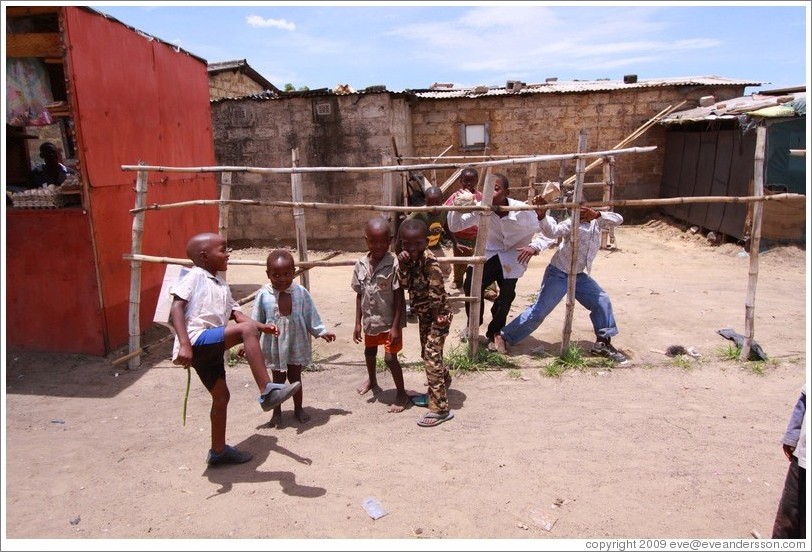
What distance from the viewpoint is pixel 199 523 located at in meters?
2.78

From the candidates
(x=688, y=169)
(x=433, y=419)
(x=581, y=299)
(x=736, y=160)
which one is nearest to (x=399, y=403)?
(x=433, y=419)

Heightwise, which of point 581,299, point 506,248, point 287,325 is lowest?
point 581,299

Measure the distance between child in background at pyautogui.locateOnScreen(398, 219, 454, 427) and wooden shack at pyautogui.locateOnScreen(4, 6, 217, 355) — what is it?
2912 mm

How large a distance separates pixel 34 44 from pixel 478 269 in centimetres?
412

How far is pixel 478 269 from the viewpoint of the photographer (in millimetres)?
4562

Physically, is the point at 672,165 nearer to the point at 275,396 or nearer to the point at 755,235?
the point at 755,235

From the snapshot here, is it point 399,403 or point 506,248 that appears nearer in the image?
point 399,403

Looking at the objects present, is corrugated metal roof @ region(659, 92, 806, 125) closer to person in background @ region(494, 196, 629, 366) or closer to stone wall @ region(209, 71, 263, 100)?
person in background @ region(494, 196, 629, 366)

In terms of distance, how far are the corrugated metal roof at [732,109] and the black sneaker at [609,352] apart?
18.2 feet

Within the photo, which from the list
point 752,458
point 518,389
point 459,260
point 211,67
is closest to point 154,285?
point 459,260

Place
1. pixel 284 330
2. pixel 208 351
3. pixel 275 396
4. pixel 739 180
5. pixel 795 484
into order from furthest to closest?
pixel 739 180 → pixel 284 330 → pixel 208 351 → pixel 275 396 → pixel 795 484

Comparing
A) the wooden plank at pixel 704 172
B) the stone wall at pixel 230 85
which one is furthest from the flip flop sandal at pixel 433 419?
the stone wall at pixel 230 85

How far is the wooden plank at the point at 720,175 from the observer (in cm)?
1015

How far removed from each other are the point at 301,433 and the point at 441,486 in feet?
3.63
